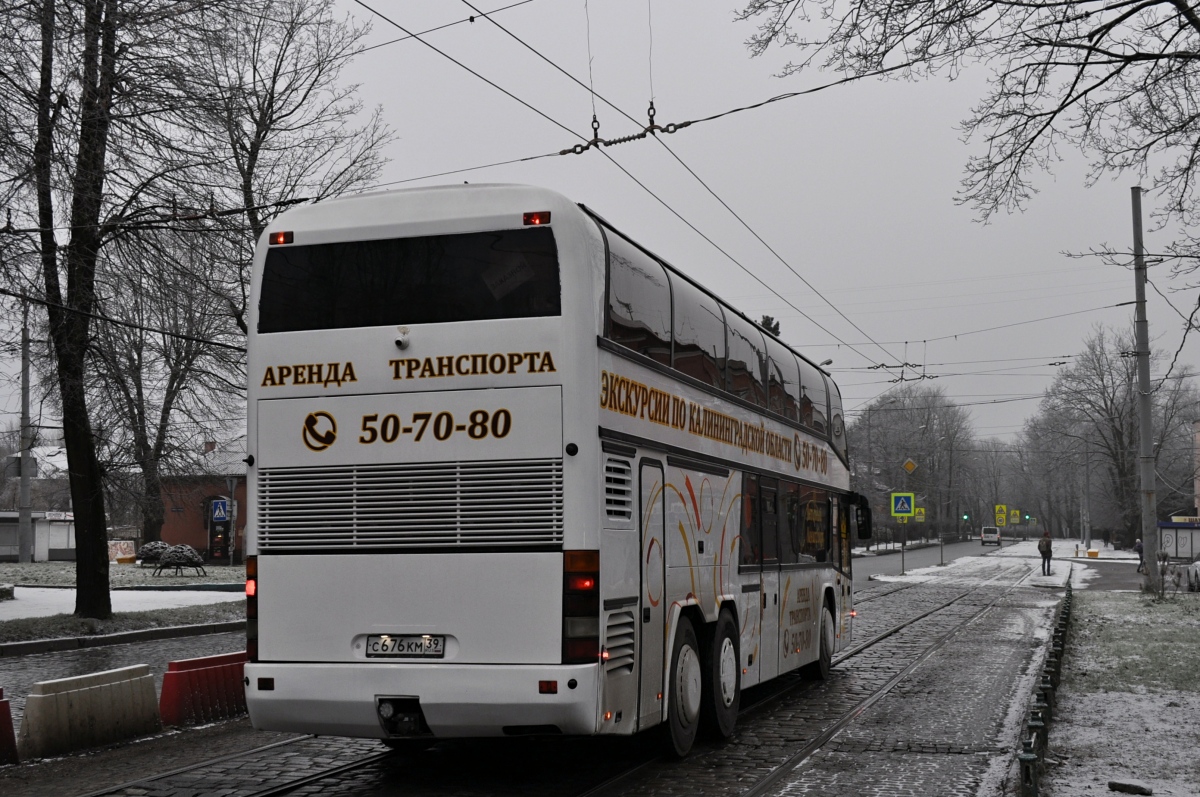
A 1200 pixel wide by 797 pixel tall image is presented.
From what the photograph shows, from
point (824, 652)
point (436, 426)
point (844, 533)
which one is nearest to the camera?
point (436, 426)

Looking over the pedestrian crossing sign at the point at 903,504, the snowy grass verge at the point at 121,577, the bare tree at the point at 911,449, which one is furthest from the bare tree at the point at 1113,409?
the snowy grass verge at the point at 121,577

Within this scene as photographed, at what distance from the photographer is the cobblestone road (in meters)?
8.73

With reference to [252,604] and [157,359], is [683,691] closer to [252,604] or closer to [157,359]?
[252,604]

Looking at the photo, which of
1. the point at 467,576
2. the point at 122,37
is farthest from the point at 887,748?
the point at 122,37

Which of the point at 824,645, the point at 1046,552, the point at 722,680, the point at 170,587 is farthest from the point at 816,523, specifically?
the point at 1046,552

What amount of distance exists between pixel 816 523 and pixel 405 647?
8.05 metres

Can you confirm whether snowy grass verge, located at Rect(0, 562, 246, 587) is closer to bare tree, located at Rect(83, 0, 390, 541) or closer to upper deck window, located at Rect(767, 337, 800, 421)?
bare tree, located at Rect(83, 0, 390, 541)

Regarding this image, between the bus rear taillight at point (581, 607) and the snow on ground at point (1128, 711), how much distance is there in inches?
121

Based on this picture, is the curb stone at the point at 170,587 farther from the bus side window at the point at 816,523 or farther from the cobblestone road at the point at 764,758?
the cobblestone road at the point at 764,758

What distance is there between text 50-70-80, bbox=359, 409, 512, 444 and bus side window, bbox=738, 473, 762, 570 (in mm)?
4098

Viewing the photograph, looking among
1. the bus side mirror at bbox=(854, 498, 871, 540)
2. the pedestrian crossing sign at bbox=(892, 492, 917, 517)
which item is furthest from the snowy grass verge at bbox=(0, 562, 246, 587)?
the pedestrian crossing sign at bbox=(892, 492, 917, 517)

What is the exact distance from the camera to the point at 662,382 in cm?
970

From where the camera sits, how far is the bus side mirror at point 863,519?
1731 cm

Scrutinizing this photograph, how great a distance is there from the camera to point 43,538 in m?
60.2
